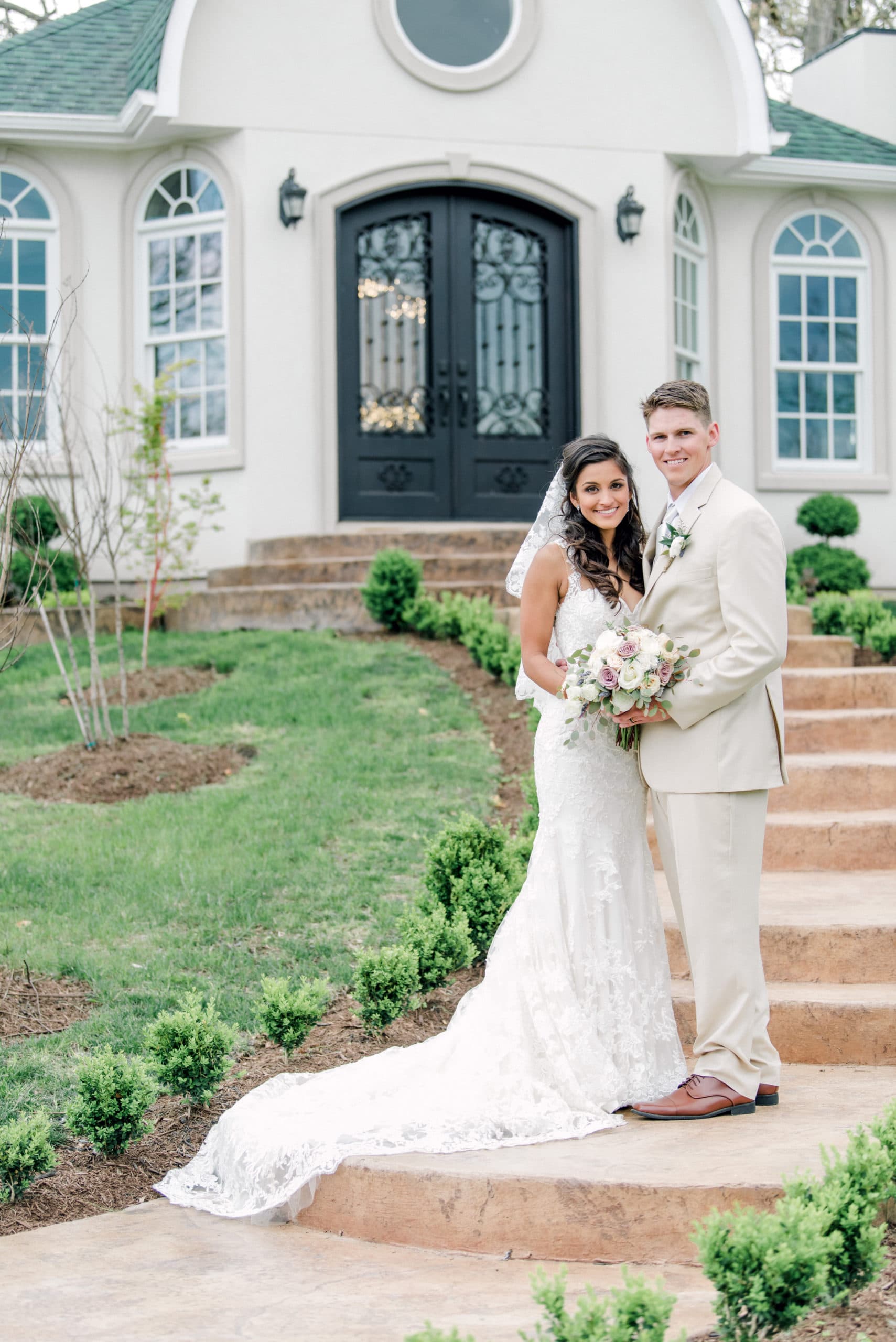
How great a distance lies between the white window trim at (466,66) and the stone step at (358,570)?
14.0ft

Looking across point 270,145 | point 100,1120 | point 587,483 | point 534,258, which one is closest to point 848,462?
point 534,258

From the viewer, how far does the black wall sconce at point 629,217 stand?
39.2 ft

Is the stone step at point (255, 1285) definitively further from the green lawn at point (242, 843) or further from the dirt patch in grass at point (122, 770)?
the dirt patch in grass at point (122, 770)

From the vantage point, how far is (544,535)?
439 centimetres

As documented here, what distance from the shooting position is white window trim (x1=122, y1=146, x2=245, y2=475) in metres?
11.7

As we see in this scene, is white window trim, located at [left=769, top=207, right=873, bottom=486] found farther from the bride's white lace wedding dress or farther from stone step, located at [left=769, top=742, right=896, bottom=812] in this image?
the bride's white lace wedding dress

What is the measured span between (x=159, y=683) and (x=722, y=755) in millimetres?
6159

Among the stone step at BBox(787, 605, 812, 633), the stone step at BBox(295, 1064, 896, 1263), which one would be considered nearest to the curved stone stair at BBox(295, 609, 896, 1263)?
the stone step at BBox(295, 1064, 896, 1263)

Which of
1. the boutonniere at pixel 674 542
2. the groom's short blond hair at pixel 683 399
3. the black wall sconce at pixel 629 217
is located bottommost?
the boutonniere at pixel 674 542

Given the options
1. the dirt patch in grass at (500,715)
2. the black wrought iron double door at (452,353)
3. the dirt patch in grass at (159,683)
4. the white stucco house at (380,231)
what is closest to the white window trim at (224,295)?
the white stucco house at (380,231)

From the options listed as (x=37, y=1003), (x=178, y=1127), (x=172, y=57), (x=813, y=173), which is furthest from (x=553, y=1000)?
(x=813, y=173)

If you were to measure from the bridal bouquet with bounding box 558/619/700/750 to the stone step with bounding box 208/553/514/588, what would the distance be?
668 centimetres

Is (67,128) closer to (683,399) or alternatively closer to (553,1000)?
(683,399)

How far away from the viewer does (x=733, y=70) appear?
12148mm
